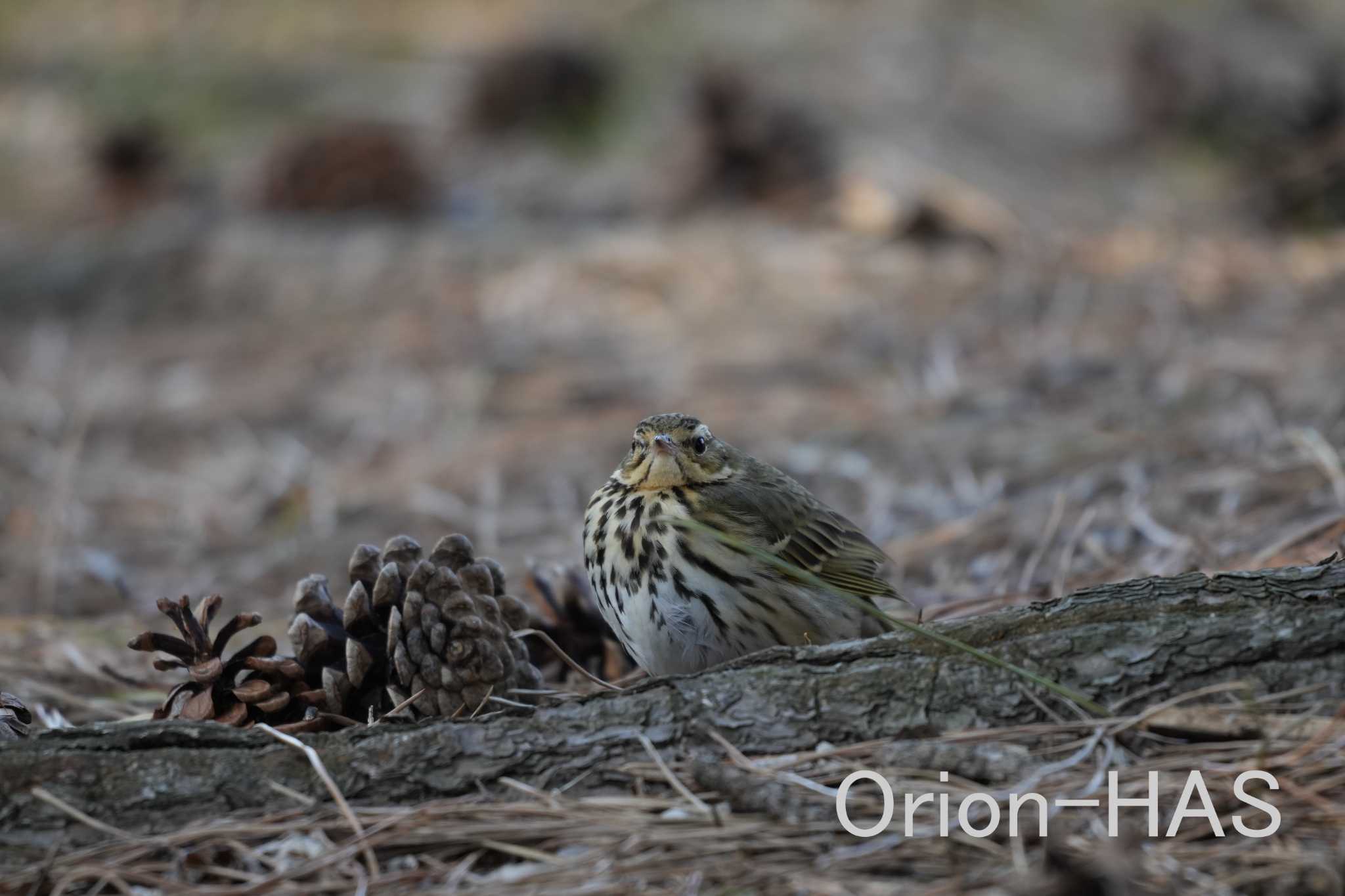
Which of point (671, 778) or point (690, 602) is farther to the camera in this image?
point (690, 602)

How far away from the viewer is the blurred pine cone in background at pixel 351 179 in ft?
29.0

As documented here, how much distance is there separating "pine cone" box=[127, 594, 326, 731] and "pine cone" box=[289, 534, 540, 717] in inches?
2.1

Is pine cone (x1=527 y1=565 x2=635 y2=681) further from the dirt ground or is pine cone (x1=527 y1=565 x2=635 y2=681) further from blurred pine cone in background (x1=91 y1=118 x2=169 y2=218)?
blurred pine cone in background (x1=91 y1=118 x2=169 y2=218)

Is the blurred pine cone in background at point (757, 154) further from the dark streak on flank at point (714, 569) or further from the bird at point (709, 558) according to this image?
the dark streak on flank at point (714, 569)

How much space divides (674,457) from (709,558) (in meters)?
0.37

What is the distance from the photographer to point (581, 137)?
10.6m

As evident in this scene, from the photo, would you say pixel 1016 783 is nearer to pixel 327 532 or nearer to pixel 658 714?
pixel 658 714

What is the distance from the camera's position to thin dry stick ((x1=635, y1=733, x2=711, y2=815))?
6.22 feet

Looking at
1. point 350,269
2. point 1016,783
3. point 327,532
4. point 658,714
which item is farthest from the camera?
point 350,269

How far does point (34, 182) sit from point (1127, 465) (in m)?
9.43

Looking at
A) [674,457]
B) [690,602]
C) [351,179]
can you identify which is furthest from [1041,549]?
[351,179]

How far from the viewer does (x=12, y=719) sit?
2359mm

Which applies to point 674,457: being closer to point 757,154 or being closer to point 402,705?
point 402,705

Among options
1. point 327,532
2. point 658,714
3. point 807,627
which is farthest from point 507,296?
point 658,714
